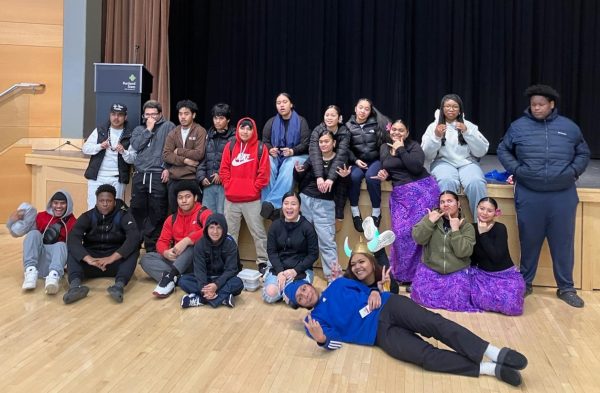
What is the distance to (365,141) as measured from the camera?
4742 mm

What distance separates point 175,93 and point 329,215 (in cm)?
473

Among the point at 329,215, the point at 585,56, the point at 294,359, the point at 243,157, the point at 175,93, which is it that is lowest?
the point at 294,359

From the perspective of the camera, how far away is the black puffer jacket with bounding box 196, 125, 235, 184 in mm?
4910

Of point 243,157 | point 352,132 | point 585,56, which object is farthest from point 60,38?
point 585,56

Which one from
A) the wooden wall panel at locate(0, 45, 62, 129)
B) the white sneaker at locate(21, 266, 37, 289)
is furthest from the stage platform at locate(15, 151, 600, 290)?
the wooden wall panel at locate(0, 45, 62, 129)

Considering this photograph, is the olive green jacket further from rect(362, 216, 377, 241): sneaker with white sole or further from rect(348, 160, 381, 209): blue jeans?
rect(348, 160, 381, 209): blue jeans

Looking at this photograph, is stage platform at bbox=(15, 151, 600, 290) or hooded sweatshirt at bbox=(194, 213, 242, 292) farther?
stage platform at bbox=(15, 151, 600, 290)

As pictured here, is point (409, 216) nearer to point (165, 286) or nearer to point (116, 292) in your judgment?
point (165, 286)

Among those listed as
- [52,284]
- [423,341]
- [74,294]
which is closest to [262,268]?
[74,294]

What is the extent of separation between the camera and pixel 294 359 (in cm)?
303

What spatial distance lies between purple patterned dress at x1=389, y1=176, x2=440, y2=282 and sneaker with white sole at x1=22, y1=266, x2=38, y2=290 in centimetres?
268

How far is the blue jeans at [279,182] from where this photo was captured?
470cm

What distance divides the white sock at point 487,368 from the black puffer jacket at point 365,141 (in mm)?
2253

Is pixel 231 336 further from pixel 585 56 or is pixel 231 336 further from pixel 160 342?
pixel 585 56
